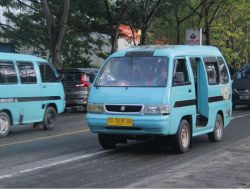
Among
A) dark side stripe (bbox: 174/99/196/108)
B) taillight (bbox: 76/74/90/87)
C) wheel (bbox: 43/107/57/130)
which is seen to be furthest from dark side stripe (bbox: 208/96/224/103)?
taillight (bbox: 76/74/90/87)

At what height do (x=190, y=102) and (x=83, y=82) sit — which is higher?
(x=83, y=82)

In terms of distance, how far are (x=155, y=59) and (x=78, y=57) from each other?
24.5 meters

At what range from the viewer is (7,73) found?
14312mm

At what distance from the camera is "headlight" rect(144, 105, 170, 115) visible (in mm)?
10438

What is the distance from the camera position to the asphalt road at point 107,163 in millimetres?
8141

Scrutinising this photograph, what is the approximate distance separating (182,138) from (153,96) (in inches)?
46.1

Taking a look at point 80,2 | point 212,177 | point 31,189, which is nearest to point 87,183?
point 31,189

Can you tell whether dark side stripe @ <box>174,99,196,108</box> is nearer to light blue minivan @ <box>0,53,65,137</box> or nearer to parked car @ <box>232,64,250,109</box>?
light blue minivan @ <box>0,53,65,137</box>

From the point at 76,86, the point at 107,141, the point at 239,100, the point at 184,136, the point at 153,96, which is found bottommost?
the point at 107,141

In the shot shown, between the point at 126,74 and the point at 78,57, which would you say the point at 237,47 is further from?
the point at 126,74

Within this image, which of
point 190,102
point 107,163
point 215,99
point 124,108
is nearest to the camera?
point 107,163

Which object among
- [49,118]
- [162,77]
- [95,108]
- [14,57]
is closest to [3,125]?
[14,57]

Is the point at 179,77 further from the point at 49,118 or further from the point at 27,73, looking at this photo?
the point at 49,118

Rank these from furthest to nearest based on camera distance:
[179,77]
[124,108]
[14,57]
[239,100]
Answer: [239,100], [14,57], [179,77], [124,108]
